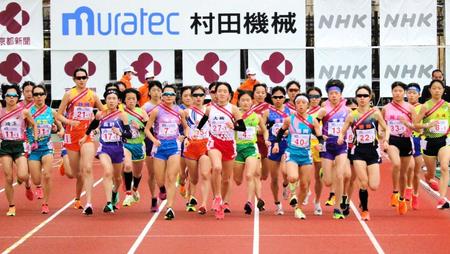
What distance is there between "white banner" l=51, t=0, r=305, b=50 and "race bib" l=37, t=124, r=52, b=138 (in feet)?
33.1

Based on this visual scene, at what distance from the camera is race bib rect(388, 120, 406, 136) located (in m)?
15.4

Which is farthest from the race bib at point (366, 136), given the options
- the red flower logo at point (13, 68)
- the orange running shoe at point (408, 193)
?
the red flower logo at point (13, 68)

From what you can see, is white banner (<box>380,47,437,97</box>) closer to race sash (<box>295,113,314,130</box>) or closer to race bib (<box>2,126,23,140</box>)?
race sash (<box>295,113,314,130</box>)

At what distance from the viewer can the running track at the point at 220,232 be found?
39.0ft

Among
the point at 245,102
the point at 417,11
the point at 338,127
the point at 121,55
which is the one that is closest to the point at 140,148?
the point at 245,102

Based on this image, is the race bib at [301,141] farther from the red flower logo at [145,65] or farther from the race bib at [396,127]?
the red flower logo at [145,65]

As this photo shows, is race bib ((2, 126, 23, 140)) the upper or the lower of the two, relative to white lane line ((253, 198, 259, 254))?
upper

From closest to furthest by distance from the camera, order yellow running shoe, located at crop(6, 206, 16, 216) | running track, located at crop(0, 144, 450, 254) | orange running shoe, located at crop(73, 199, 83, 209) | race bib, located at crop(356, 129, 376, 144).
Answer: running track, located at crop(0, 144, 450, 254) → race bib, located at crop(356, 129, 376, 144) → yellow running shoe, located at crop(6, 206, 16, 216) → orange running shoe, located at crop(73, 199, 83, 209)

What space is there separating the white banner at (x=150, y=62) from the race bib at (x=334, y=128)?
36.6ft

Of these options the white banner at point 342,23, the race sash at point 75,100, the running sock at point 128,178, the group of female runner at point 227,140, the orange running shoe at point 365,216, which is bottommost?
the orange running shoe at point 365,216

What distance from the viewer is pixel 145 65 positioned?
25.2 metres

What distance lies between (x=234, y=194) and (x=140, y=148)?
249 cm

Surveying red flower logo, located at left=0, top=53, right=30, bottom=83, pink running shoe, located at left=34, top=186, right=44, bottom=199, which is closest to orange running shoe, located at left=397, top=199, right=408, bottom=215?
pink running shoe, located at left=34, top=186, right=44, bottom=199

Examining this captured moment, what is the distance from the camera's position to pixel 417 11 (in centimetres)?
2514
